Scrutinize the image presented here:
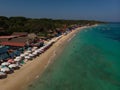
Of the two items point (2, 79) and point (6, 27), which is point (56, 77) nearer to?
point (2, 79)

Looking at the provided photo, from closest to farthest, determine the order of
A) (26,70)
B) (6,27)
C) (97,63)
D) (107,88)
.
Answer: (107,88) < (26,70) < (97,63) < (6,27)

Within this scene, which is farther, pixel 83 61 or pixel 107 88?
pixel 83 61

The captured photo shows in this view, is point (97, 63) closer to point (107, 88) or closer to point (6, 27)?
point (107, 88)

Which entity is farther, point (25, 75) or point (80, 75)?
point (80, 75)

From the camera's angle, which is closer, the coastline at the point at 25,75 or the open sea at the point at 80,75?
the coastline at the point at 25,75

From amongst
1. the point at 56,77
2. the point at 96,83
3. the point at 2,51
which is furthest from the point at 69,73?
the point at 2,51

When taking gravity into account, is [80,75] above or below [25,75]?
below

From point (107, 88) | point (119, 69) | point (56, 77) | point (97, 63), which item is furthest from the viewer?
point (97, 63)

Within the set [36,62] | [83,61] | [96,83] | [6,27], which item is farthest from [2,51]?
[6,27]

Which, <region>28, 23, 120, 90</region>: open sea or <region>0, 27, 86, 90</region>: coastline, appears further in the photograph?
<region>28, 23, 120, 90</region>: open sea
